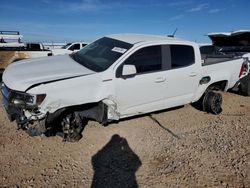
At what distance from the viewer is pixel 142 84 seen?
16.0ft

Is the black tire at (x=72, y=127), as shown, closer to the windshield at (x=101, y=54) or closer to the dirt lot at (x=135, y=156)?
the dirt lot at (x=135, y=156)

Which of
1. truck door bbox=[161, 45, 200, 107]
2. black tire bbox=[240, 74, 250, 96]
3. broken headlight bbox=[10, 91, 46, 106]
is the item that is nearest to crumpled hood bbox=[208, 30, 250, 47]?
black tire bbox=[240, 74, 250, 96]

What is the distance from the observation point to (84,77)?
4254 mm

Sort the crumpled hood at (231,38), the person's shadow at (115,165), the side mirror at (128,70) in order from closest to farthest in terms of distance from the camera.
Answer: the person's shadow at (115,165) → the side mirror at (128,70) → the crumpled hood at (231,38)

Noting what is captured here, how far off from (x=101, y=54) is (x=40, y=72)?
Answer: 4.45 feet

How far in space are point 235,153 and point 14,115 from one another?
3.73 metres

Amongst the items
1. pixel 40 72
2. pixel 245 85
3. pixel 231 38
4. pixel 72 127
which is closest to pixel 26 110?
pixel 40 72

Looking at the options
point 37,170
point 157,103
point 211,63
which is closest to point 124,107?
point 157,103

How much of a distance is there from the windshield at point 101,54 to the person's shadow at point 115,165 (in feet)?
4.62

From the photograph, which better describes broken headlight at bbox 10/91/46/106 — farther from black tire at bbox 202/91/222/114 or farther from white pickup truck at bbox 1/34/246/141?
black tire at bbox 202/91/222/114

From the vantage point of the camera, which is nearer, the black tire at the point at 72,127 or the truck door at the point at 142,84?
the black tire at the point at 72,127

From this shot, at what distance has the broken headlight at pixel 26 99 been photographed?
152 inches

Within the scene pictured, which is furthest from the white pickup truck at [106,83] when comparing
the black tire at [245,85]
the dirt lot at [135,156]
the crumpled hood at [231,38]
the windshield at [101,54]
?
the crumpled hood at [231,38]

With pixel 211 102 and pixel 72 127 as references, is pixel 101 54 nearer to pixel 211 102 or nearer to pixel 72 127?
pixel 72 127
